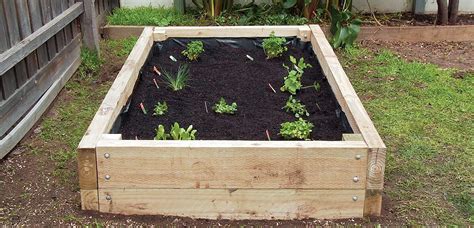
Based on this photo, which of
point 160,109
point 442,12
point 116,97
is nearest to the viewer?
point 116,97

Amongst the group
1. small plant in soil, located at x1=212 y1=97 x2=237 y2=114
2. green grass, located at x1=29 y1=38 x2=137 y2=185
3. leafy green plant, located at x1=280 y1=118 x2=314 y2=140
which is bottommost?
green grass, located at x1=29 y1=38 x2=137 y2=185

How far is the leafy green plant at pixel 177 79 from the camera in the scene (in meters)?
3.83

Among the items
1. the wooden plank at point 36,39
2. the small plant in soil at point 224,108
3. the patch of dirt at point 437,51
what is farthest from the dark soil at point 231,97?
the patch of dirt at point 437,51

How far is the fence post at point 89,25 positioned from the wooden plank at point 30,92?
1.02 ft

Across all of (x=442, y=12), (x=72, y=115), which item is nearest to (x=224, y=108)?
(x=72, y=115)

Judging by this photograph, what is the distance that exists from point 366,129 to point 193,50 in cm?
203

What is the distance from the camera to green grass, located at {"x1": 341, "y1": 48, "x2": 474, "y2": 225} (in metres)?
3.01

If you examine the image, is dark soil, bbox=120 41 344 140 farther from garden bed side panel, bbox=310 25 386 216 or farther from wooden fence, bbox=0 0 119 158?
wooden fence, bbox=0 0 119 158

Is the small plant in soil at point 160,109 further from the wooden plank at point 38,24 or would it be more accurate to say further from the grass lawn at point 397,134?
the wooden plank at point 38,24

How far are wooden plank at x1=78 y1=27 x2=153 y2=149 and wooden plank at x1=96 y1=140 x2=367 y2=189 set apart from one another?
0.35 feet

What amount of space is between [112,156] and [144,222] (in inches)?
14.0

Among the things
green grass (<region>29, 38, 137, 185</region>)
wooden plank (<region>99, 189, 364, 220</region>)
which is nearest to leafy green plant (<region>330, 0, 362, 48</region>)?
green grass (<region>29, 38, 137, 185</region>)

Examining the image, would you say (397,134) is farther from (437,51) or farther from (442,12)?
(442,12)

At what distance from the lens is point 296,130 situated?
302 cm
